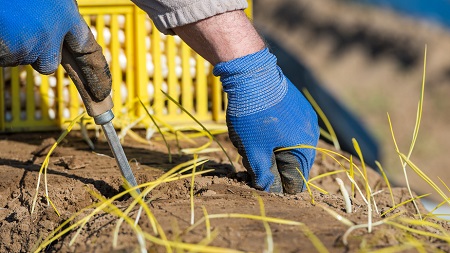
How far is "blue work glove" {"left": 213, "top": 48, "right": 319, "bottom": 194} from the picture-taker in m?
2.36

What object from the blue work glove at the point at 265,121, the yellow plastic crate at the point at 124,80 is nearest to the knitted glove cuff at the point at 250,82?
the blue work glove at the point at 265,121

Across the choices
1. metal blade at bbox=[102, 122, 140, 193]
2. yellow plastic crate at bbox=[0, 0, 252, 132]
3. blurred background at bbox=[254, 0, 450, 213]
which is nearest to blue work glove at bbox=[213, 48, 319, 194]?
metal blade at bbox=[102, 122, 140, 193]

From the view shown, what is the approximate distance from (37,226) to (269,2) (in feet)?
17.6

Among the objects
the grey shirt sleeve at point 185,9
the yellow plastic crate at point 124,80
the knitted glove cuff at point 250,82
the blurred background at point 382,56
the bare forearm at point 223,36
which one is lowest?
the blurred background at point 382,56

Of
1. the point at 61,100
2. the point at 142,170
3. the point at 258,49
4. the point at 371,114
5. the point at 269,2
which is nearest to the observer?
the point at 258,49

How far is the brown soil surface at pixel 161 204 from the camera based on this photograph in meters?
1.87

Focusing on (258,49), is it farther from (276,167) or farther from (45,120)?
(45,120)

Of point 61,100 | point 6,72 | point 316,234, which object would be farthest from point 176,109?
point 316,234

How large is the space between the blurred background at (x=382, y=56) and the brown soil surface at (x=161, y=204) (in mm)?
2364

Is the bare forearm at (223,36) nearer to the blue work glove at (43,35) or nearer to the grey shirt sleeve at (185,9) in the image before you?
the grey shirt sleeve at (185,9)

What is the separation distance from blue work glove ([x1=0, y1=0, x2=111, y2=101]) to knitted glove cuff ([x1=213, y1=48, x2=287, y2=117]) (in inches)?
14.4

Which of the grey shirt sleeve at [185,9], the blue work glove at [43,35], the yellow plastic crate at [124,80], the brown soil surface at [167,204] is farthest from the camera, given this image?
the yellow plastic crate at [124,80]

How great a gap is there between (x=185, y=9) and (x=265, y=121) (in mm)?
383

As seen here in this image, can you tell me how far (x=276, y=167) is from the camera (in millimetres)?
2449
